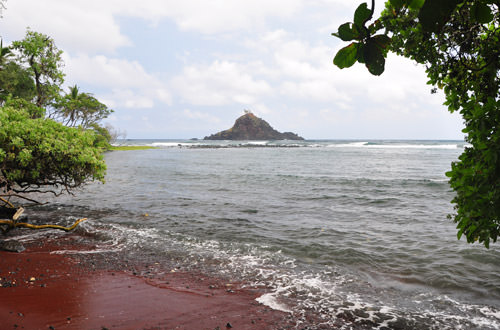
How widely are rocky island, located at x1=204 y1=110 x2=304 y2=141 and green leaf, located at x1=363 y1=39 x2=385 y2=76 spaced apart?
7160 inches

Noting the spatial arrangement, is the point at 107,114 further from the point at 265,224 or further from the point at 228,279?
the point at 228,279

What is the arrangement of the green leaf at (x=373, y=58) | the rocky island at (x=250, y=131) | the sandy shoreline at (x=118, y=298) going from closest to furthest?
1. the green leaf at (x=373, y=58)
2. the sandy shoreline at (x=118, y=298)
3. the rocky island at (x=250, y=131)

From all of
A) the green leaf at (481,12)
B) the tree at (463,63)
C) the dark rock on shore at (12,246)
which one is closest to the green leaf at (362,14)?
the tree at (463,63)

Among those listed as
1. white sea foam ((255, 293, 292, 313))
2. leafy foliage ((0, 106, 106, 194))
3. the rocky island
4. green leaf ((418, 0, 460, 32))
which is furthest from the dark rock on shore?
the rocky island

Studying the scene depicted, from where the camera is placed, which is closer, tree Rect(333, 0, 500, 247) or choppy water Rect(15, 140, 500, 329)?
tree Rect(333, 0, 500, 247)

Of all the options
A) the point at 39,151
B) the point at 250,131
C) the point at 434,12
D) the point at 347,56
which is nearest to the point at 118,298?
the point at 347,56

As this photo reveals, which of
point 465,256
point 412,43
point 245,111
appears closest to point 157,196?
point 465,256

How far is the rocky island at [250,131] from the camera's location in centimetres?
18400

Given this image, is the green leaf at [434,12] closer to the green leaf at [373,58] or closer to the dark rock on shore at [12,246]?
the green leaf at [373,58]

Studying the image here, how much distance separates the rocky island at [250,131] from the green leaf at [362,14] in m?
182

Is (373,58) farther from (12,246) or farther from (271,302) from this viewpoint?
(12,246)

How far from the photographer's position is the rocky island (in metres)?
184

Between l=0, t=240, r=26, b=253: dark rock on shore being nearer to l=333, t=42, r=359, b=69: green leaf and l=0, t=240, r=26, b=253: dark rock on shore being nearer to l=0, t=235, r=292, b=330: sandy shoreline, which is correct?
l=0, t=235, r=292, b=330: sandy shoreline

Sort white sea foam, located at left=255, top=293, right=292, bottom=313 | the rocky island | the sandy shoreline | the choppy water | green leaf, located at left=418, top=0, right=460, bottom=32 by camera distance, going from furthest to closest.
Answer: the rocky island < the choppy water < white sea foam, located at left=255, top=293, right=292, bottom=313 < the sandy shoreline < green leaf, located at left=418, top=0, right=460, bottom=32
